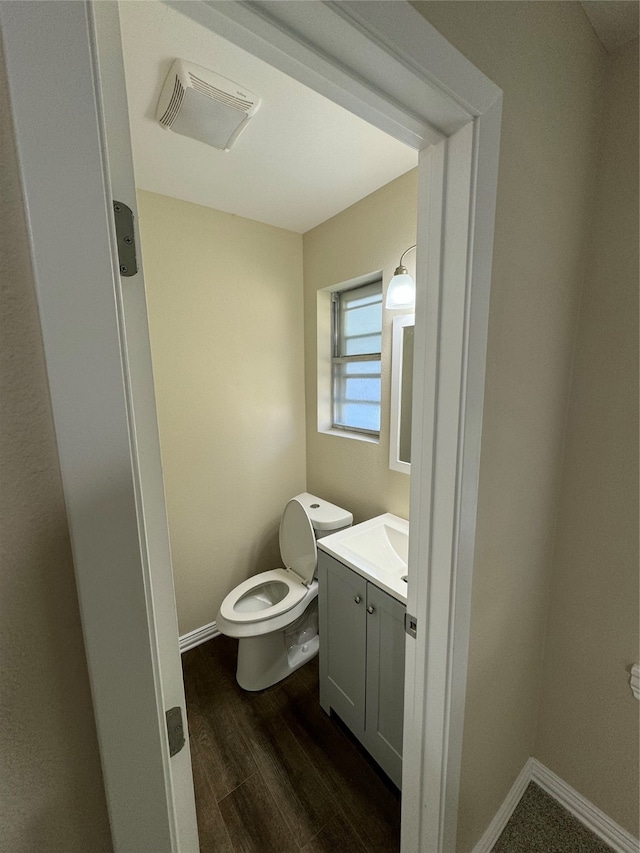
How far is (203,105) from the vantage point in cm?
109

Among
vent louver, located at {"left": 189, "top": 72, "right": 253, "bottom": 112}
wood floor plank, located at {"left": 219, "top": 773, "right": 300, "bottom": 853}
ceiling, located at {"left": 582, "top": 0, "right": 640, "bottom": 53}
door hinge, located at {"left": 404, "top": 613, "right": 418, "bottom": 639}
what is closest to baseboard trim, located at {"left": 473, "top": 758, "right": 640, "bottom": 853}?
wood floor plank, located at {"left": 219, "top": 773, "right": 300, "bottom": 853}

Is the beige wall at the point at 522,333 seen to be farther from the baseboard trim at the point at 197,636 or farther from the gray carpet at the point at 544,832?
the baseboard trim at the point at 197,636

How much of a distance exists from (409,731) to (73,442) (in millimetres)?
1178

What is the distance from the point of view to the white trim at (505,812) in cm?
108

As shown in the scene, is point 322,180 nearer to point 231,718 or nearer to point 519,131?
point 519,131

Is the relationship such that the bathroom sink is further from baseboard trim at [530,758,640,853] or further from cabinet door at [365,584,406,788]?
baseboard trim at [530,758,640,853]

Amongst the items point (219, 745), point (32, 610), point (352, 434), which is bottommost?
point (219, 745)

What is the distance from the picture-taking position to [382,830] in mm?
1172

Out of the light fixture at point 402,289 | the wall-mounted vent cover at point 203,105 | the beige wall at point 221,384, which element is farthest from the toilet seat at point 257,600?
the wall-mounted vent cover at point 203,105

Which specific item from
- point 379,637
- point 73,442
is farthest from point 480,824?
point 73,442

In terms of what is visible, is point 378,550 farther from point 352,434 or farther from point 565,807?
point 565,807

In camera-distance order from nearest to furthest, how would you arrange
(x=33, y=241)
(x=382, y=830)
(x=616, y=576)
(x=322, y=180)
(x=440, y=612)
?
(x=33, y=241) → (x=440, y=612) → (x=616, y=576) → (x=382, y=830) → (x=322, y=180)

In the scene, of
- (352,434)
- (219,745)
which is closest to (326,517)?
(352,434)

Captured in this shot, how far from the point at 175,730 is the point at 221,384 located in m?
1.67
